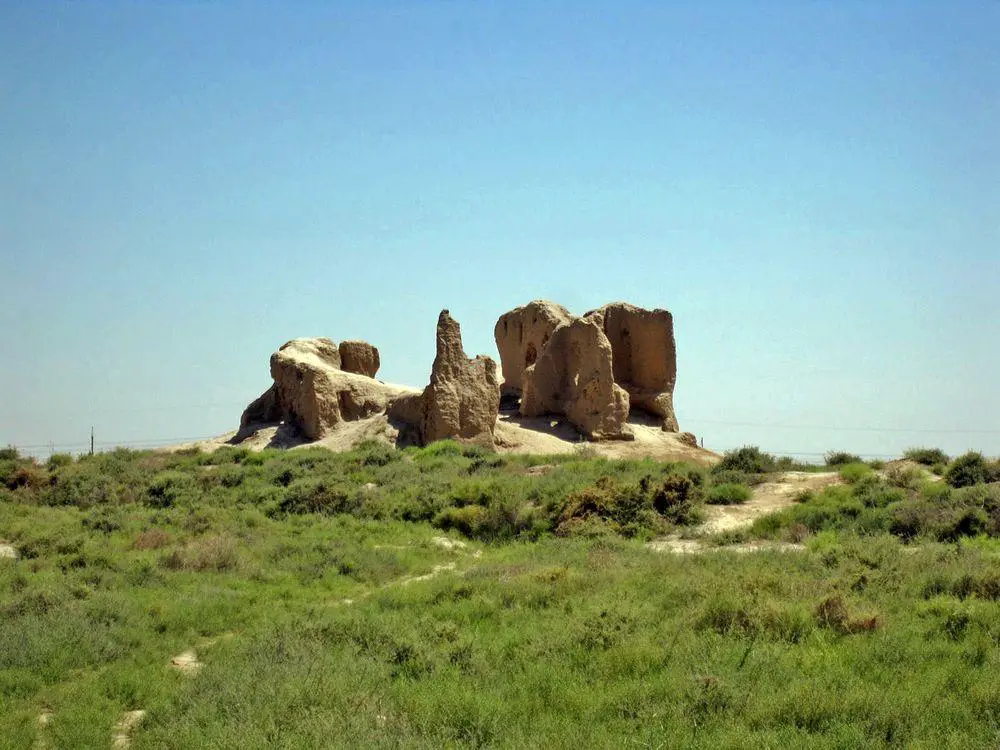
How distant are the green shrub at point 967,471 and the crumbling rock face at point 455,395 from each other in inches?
582

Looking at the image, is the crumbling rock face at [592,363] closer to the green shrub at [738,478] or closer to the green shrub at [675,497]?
the green shrub at [738,478]

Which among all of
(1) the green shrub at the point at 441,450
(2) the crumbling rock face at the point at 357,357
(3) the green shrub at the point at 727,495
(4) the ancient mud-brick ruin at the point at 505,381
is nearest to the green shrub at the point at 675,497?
(3) the green shrub at the point at 727,495

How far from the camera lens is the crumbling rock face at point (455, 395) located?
3084cm

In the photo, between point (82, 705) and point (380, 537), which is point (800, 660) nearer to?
point (82, 705)

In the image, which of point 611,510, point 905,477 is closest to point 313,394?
point 611,510

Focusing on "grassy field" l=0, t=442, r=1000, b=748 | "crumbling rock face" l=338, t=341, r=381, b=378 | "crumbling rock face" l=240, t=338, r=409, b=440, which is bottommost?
"grassy field" l=0, t=442, r=1000, b=748

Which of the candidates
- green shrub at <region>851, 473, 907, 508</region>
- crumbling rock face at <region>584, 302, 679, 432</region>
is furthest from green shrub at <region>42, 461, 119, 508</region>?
crumbling rock face at <region>584, 302, 679, 432</region>

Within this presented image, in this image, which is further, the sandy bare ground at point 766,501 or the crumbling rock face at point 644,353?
the crumbling rock face at point 644,353

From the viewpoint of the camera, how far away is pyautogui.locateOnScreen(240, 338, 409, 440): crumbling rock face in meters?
32.6

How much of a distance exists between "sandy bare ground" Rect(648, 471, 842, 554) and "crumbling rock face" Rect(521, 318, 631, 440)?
12330 mm

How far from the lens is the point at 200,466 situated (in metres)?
28.2

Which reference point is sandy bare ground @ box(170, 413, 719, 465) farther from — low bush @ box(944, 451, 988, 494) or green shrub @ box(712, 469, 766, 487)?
low bush @ box(944, 451, 988, 494)

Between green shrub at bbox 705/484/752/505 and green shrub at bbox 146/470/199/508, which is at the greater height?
green shrub at bbox 705/484/752/505

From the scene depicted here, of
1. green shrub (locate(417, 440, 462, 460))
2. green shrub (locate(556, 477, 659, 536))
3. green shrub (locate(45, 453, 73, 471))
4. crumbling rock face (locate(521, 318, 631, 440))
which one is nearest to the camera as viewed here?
green shrub (locate(556, 477, 659, 536))
